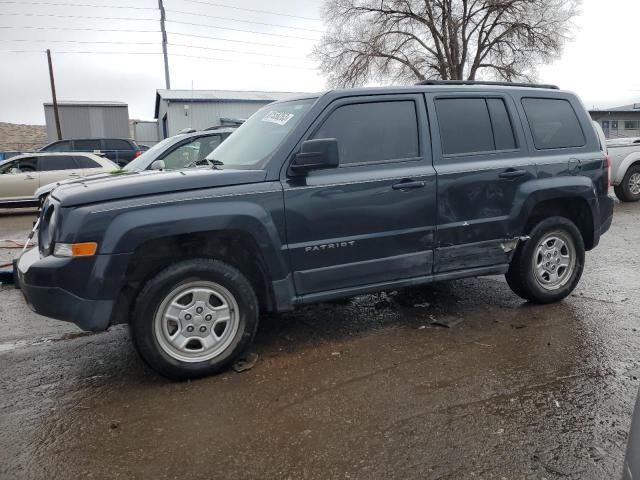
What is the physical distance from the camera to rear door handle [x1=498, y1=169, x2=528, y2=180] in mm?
4420

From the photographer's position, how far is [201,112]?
107 feet

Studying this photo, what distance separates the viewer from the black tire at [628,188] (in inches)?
478

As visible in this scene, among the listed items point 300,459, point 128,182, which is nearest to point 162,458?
point 300,459

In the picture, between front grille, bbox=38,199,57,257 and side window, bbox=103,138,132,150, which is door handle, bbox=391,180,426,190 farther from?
side window, bbox=103,138,132,150

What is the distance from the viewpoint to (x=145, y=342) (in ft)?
11.0

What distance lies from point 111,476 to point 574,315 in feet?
13.0

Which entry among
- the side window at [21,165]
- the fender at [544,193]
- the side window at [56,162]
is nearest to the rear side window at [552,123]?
the fender at [544,193]

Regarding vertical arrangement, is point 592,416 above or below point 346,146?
below

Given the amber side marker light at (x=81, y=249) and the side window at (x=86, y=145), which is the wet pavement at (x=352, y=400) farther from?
the side window at (x=86, y=145)

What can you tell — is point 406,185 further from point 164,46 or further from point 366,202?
point 164,46

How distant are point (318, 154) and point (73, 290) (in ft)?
5.88

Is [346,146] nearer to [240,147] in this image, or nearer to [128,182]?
[240,147]

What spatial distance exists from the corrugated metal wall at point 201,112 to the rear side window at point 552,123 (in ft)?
94.3

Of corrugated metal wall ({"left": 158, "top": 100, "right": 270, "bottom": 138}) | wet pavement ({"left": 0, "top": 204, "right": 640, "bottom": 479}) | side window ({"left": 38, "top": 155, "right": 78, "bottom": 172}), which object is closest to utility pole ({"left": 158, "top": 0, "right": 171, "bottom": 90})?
corrugated metal wall ({"left": 158, "top": 100, "right": 270, "bottom": 138})
